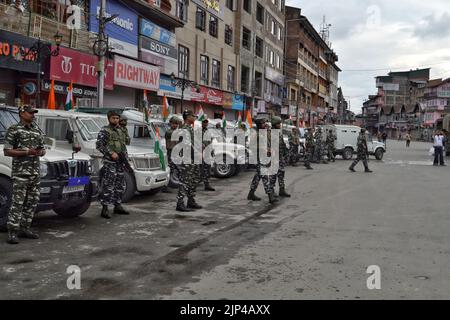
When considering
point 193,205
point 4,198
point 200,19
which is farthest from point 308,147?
point 4,198

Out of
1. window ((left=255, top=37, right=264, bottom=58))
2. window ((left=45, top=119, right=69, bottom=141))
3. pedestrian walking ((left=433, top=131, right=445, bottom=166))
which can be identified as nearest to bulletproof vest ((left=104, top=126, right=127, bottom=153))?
window ((left=45, top=119, right=69, bottom=141))

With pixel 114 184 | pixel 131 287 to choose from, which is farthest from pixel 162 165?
pixel 131 287

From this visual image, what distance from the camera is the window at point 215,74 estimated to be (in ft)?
117

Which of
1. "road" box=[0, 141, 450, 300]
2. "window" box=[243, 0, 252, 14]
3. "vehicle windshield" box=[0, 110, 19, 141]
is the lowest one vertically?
"road" box=[0, 141, 450, 300]

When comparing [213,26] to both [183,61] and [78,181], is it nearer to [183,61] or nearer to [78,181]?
[183,61]

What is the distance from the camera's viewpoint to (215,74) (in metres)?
36.2

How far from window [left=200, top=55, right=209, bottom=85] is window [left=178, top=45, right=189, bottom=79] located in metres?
2.21

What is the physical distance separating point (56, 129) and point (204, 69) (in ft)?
80.7

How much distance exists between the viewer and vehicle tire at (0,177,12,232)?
7273 mm

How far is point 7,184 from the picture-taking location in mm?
7277

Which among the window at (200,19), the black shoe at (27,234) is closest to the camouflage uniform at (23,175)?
the black shoe at (27,234)

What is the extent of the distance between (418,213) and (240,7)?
33571 mm

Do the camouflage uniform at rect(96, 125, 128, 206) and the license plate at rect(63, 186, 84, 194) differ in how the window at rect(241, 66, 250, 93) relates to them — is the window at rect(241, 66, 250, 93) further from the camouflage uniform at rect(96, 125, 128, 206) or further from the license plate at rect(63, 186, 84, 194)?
the license plate at rect(63, 186, 84, 194)

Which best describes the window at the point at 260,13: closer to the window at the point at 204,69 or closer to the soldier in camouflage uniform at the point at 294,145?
the window at the point at 204,69
